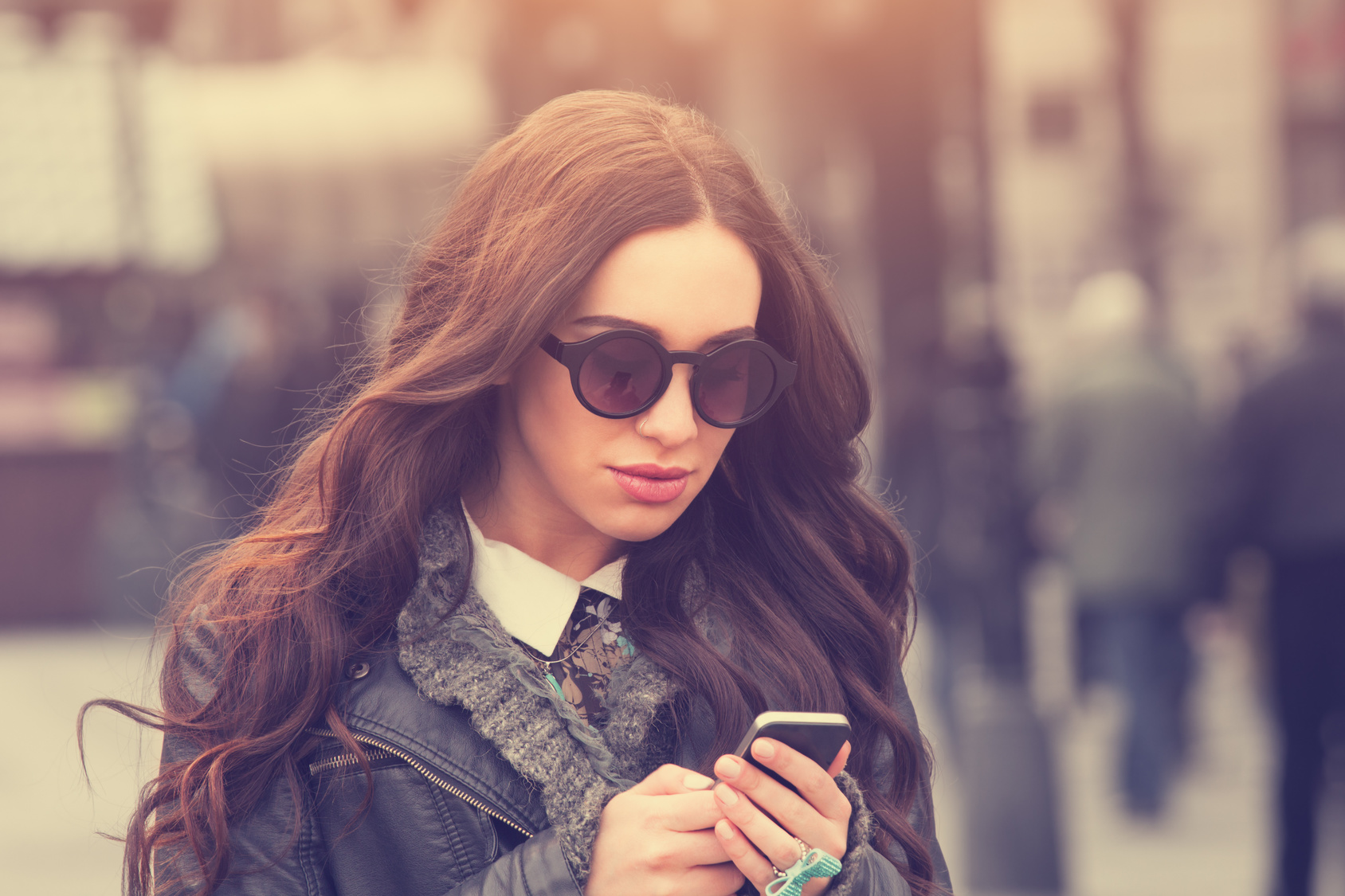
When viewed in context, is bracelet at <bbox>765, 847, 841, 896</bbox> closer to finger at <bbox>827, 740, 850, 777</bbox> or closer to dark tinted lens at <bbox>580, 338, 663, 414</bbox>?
finger at <bbox>827, 740, 850, 777</bbox>

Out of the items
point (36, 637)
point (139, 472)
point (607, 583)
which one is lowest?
point (36, 637)

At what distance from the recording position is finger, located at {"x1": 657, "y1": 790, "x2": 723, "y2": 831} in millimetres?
1456

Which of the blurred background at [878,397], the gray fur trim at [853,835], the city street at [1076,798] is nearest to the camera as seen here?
the gray fur trim at [853,835]

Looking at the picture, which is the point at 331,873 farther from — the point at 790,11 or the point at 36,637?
the point at 36,637

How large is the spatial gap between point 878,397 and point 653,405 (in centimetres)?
721

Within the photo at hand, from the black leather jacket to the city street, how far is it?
2325 mm

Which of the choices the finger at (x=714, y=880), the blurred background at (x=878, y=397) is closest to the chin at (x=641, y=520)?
the finger at (x=714, y=880)

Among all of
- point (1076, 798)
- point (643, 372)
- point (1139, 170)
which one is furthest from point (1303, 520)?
point (1139, 170)

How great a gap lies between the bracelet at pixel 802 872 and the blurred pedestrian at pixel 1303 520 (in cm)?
376

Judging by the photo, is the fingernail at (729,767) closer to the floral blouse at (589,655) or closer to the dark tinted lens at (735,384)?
the floral blouse at (589,655)

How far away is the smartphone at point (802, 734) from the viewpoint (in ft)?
4.68

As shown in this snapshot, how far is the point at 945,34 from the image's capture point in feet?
21.6

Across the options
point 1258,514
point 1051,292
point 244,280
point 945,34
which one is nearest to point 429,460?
point 1258,514

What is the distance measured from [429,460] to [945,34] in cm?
540
